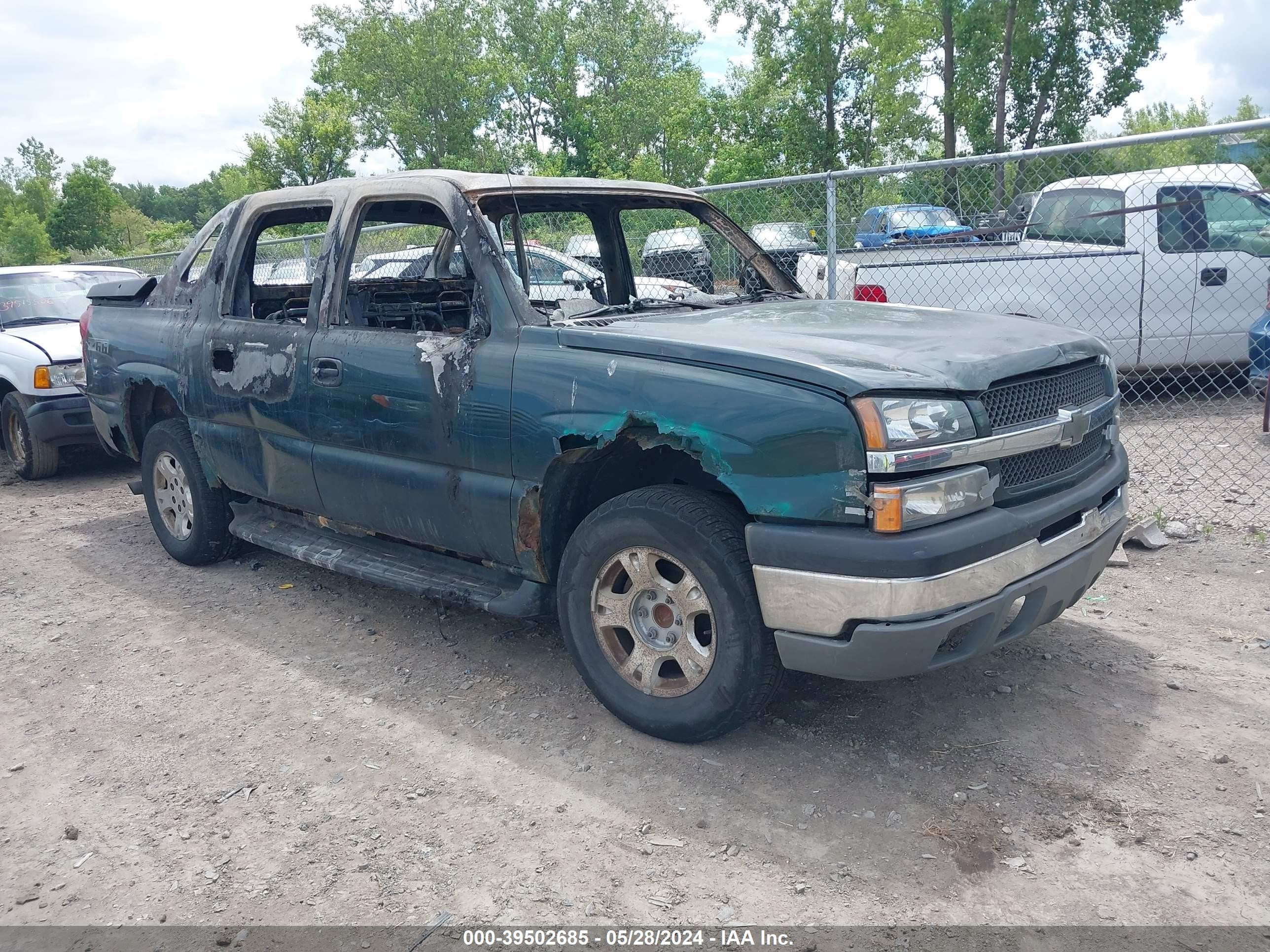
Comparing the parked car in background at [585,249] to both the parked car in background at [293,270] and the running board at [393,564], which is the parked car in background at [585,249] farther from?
the parked car in background at [293,270]

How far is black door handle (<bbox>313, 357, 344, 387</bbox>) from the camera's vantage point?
4242 millimetres

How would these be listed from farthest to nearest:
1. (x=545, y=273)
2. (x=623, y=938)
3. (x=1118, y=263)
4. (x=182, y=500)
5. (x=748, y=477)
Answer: (x=1118, y=263) < (x=182, y=500) < (x=545, y=273) < (x=748, y=477) < (x=623, y=938)

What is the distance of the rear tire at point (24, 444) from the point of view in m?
7.91

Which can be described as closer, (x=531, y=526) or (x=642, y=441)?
(x=642, y=441)

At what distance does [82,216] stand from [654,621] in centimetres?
7881

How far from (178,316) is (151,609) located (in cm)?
151

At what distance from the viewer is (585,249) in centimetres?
512

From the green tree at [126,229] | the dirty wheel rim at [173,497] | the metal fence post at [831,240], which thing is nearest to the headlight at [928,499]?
the metal fence post at [831,240]

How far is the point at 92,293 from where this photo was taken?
226 inches

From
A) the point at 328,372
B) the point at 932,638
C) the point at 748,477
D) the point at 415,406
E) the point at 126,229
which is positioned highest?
the point at 126,229

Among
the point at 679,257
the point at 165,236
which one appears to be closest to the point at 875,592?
the point at 679,257

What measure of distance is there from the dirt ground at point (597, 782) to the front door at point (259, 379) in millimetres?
751

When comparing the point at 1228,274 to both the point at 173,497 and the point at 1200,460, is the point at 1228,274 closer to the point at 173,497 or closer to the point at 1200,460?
the point at 1200,460

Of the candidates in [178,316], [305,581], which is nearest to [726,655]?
[305,581]
